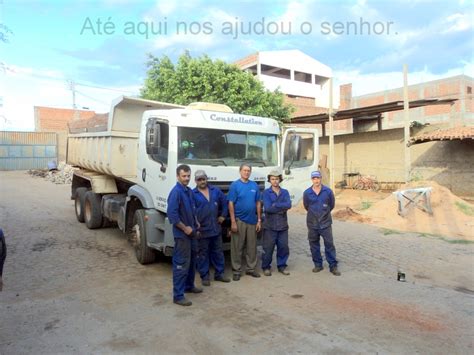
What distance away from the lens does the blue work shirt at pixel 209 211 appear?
5387 mm

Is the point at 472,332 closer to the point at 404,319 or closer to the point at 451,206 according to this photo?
the point at 404,319

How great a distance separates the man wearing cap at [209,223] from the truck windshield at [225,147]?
470 millimetres

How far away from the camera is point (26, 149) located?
108 ft

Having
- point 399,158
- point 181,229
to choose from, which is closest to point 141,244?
point 181,229

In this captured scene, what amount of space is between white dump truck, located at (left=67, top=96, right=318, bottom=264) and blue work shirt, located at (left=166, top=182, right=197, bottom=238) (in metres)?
0.80

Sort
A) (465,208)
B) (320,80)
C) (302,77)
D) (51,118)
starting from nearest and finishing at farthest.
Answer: (465,208) < (51,118) < (302,77) < (320,80)

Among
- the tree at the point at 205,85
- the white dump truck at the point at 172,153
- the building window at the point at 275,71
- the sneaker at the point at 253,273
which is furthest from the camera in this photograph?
the building window at the point at 275,71

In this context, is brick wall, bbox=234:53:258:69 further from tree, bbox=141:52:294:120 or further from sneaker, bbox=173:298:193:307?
sneaker, bbox=173:298:193:307

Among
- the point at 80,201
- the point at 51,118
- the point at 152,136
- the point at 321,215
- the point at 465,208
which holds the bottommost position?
the point at 465,208

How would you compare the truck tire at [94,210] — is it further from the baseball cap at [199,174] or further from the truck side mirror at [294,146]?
the truck side mirror at [294,146]

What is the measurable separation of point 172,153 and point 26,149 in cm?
3194

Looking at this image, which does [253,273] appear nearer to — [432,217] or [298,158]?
[298,158]

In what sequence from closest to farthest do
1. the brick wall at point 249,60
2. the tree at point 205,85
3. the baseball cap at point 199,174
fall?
the baseball cap at point 199,174 → the tree at point 205,85 → the brick wall at point 249,60

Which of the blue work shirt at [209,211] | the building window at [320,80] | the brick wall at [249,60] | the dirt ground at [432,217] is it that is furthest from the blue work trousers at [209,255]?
the building window at [320,80]
